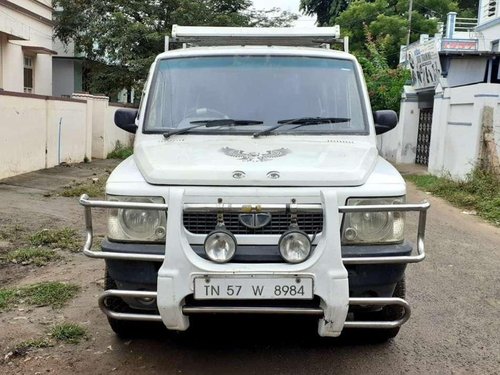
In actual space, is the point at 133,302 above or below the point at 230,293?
below

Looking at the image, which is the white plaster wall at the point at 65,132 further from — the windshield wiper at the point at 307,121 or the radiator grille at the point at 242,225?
the radiator grille at the point at 242,225

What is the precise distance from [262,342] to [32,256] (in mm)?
2935

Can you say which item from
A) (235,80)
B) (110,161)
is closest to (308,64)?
(235,80)

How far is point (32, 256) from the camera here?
5797mm

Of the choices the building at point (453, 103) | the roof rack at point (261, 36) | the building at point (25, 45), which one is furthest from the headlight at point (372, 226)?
the building at point (25, 45)

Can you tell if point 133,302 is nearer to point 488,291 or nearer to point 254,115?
point 254,115

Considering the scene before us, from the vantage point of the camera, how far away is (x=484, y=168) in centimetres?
1105

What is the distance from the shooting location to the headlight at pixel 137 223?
317 centimetres

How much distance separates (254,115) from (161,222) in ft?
4.45

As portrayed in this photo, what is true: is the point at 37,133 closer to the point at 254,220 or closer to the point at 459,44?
the point at 254,220

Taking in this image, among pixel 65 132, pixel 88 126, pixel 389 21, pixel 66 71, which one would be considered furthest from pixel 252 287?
pixel 389 21

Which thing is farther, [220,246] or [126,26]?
[126,26]

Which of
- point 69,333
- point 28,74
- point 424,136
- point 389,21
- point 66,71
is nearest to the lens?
point 69,333

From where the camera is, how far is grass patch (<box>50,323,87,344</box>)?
12.9 feet
